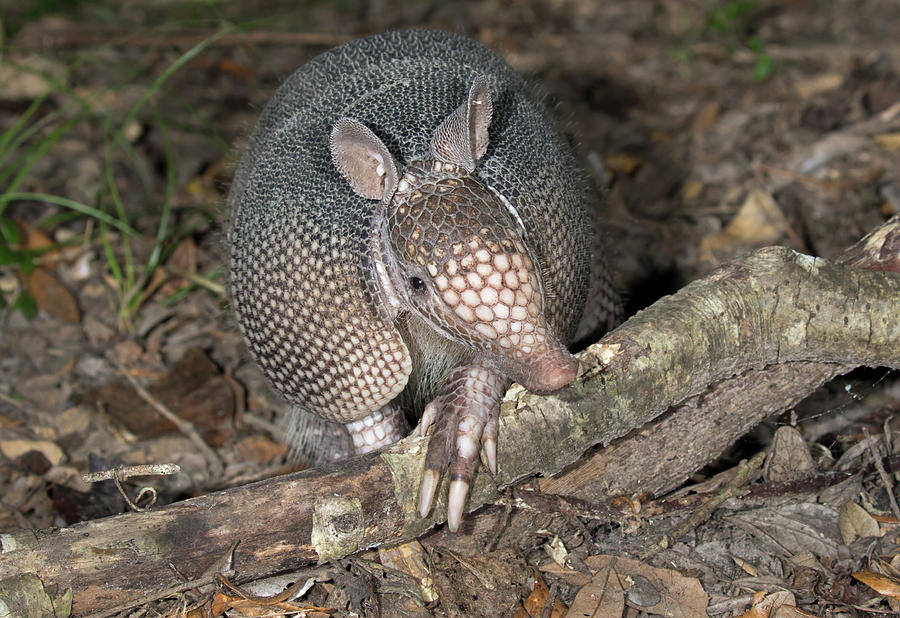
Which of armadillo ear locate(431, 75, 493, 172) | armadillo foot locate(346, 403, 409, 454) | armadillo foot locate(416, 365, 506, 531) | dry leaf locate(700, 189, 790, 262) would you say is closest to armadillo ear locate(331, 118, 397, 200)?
armadillo ear locate(431, 75, 493, 172)

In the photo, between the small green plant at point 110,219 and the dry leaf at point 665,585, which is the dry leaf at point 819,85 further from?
the dry leaf at point 665,585

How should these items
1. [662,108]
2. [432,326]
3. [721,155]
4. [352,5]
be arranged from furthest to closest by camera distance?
[352,5] → [662,108] → [721,155] → [432,326]

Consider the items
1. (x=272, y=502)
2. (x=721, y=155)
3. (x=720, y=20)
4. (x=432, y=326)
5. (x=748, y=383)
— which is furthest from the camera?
(x=720, y=20)

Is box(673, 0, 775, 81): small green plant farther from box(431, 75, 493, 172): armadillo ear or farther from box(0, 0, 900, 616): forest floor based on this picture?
box(431, 75, 493, 172): armadillo ear

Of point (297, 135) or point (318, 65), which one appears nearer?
point (297, 135)

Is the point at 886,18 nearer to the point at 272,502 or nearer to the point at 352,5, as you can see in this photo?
the point at 352,5

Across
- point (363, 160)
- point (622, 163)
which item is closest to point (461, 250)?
point (363, 160)

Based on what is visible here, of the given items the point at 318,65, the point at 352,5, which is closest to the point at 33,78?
the point at 352,5
